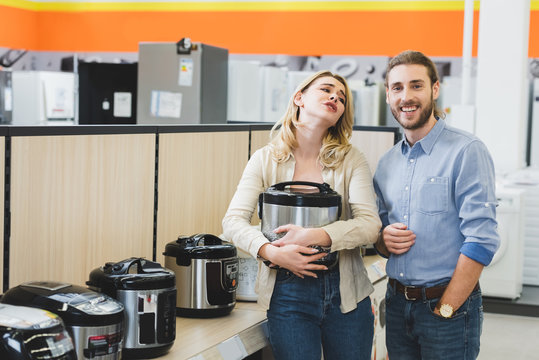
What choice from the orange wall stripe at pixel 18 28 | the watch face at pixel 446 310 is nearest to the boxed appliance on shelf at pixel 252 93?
the watch face at pixel 446 310

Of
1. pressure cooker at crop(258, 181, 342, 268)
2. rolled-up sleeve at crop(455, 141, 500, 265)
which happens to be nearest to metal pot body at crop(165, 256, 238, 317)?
pressure cooker at crop(258, 181, 342, 268)

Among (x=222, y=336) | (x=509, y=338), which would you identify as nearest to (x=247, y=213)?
(x=222, y=336)

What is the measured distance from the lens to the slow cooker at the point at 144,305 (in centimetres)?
230

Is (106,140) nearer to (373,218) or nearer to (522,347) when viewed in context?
Answer: (373,218)

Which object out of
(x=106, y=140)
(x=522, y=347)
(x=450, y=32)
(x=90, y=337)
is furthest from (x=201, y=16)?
(x=90, y=337)

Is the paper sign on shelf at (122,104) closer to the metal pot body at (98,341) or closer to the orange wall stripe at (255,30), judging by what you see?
the metal pot body at (98,341)

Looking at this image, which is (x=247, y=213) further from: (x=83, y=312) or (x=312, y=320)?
(x=83, y=312)

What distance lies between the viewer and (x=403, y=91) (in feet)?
7.89

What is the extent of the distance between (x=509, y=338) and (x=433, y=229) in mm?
3292

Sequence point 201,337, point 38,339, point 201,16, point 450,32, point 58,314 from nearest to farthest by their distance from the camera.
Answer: point 38,339 → point 58,314 → point 201,337 → point 450,32 → point 201,16

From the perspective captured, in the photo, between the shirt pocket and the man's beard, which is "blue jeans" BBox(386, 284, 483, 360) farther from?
the man's beard

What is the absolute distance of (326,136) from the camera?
8.61 feet

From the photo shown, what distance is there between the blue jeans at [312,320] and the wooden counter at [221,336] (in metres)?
0.16

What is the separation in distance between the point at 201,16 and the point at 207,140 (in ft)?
24.7
